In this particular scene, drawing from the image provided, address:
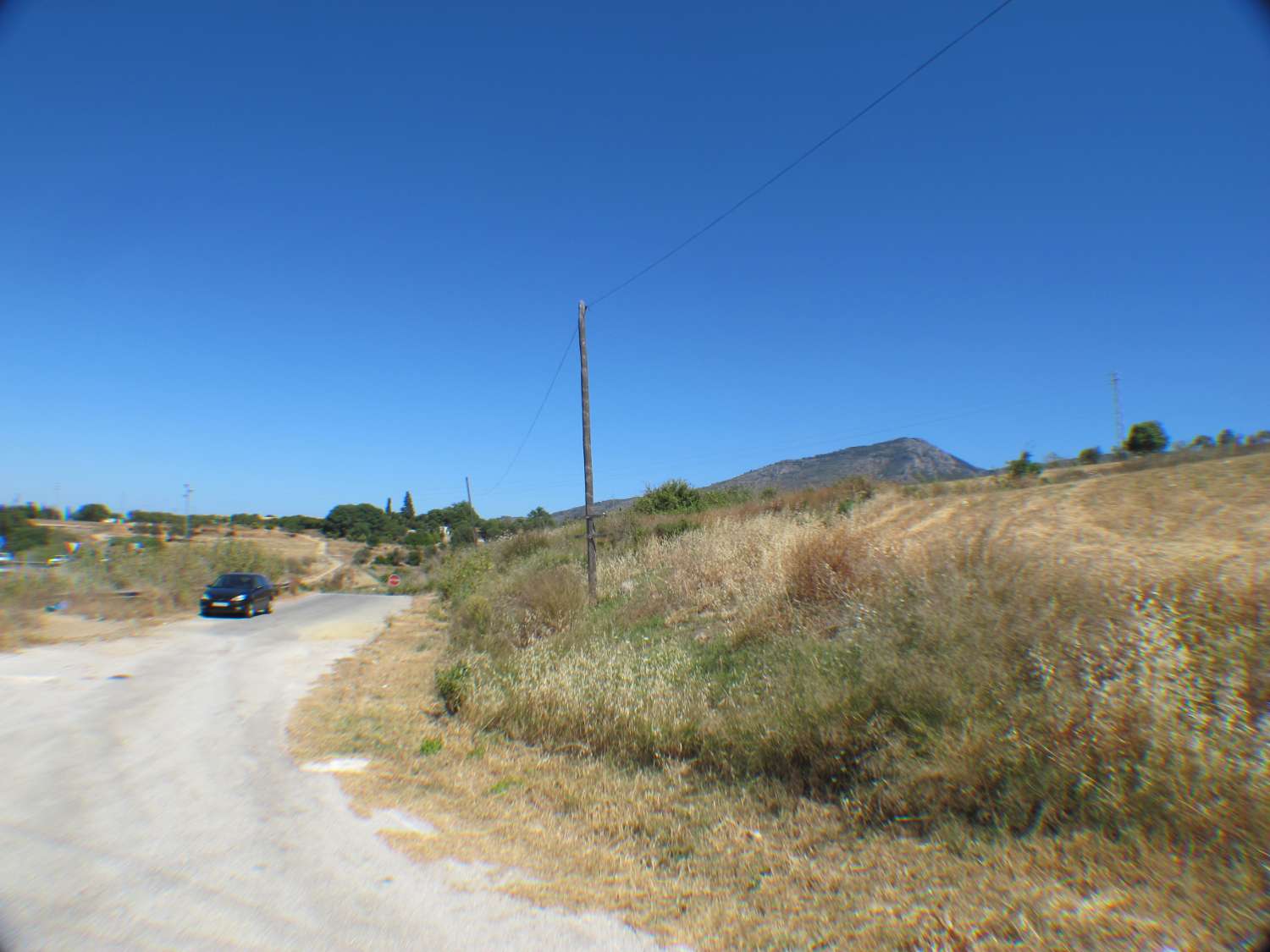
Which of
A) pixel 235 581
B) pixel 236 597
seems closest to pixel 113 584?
pixel 235 581

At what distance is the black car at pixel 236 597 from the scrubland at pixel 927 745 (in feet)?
61.3

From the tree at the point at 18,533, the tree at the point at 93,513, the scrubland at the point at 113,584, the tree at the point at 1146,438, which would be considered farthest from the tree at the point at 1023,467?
the tree at the point at 93,513

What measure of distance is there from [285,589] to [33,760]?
35461mm

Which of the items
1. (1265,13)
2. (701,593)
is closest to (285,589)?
(701,593)

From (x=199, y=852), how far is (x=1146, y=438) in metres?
24.2

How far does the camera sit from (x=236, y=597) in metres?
27.3

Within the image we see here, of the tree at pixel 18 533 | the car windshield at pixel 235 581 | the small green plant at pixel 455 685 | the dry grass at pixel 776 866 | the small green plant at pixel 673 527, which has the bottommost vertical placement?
the dry grass at pixel 776 866

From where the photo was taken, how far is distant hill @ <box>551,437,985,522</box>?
34.1m

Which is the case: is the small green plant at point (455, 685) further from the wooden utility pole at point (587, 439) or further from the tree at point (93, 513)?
the tree at point (93, 513)

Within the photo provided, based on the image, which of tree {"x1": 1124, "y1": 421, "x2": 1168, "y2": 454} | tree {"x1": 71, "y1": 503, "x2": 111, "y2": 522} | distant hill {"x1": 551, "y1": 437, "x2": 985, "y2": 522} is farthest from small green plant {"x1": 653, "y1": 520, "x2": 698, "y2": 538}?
tree {"x1": 71, "y1": 503, "x2": 111, "y2": 522}

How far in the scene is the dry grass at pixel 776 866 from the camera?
392 cm

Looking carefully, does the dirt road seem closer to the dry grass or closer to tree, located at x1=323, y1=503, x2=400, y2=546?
the dry grass

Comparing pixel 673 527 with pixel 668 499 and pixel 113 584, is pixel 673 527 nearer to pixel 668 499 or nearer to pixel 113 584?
pixel 668 499

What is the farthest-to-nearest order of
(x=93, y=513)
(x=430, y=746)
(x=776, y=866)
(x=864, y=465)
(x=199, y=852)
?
(x=93, y=513) < (x=864, y=465) < (x=430, y=746) < (x=199, y=852) < (x=776, y=866)
